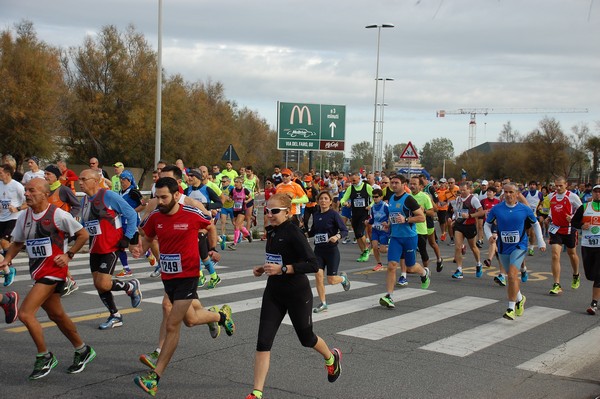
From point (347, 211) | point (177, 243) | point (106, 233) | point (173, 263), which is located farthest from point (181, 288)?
point (347, 211)

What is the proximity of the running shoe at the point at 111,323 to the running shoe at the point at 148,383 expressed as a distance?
2837 mm

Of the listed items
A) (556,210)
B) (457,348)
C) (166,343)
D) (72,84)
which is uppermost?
(72,84)

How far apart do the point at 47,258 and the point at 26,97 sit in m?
33.8

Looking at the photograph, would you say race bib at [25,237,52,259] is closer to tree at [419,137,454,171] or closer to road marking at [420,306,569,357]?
road marking at [420,306,569,357]

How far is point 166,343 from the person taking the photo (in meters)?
6.13

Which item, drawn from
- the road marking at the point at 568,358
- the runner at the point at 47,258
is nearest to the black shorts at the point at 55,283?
the runner at the point at 47,258

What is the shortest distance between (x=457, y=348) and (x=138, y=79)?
43773 mm

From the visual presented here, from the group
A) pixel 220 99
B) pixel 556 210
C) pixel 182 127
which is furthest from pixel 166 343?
pixel 220 99

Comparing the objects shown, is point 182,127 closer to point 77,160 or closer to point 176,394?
point 77,160

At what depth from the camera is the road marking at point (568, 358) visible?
747cm

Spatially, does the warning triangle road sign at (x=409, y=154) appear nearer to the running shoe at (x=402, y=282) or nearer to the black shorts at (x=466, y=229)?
the black shorts at (x=466, y=229)

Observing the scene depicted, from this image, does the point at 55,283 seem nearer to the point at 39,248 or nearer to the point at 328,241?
the point at 39,248

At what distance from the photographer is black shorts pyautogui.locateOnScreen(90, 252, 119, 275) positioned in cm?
823

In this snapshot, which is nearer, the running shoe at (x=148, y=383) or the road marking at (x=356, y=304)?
the running shoe at (x=148, y=383)
